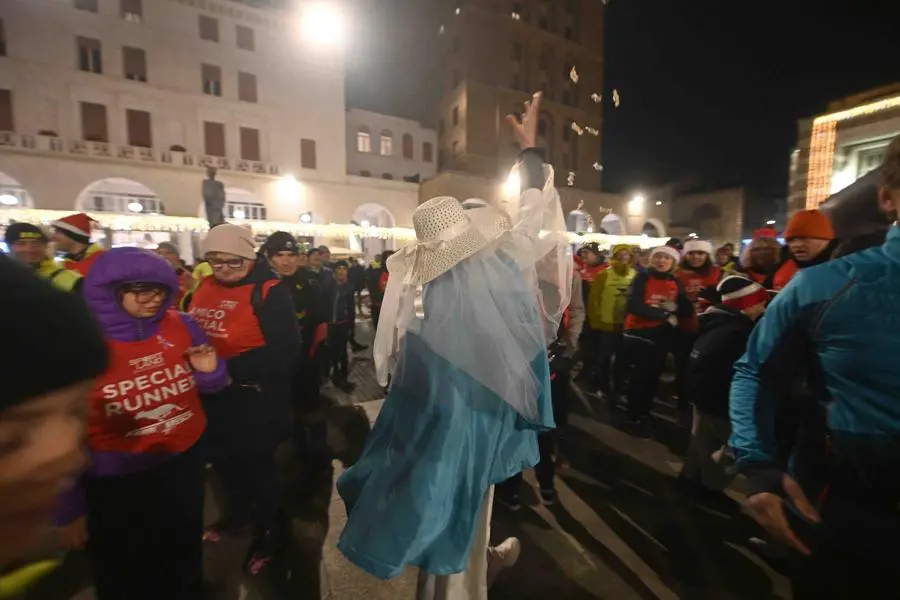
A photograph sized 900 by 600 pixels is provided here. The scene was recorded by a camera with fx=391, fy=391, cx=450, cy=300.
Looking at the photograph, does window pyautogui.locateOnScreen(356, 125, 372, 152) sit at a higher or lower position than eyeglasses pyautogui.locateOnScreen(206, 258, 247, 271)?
higher

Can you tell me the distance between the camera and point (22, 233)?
11.7 ft

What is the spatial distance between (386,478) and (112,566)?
1400 mm

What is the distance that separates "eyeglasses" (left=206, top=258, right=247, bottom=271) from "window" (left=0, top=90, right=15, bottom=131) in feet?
86.6

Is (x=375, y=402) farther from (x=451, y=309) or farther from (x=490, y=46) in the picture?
(x=490, y=46)

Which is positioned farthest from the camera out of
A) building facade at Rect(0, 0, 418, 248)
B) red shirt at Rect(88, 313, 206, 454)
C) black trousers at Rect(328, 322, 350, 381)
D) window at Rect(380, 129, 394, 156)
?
window at Rect(380, 129, 394, 156)

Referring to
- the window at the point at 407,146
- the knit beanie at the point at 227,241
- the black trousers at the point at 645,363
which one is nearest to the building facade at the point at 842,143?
the black trousers at the point at 645,363

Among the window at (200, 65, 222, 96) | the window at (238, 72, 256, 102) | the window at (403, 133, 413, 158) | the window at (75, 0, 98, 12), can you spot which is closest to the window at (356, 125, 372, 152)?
the window at (403, 133, 413, 158)

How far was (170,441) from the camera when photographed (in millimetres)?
1843

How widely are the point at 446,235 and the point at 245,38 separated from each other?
102 ft

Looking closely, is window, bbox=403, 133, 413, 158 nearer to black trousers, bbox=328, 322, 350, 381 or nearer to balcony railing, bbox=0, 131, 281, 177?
balcony railing, bbox=0, 131, 281, 177

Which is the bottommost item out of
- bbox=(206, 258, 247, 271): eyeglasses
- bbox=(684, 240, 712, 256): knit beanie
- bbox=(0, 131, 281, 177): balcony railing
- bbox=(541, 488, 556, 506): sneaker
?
bbox=(541, 488, 556, 506): sneaker

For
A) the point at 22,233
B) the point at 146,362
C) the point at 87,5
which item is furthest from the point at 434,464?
the point at 87,5

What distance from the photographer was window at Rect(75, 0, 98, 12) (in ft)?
68.1

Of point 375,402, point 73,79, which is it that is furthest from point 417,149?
point 375,402
